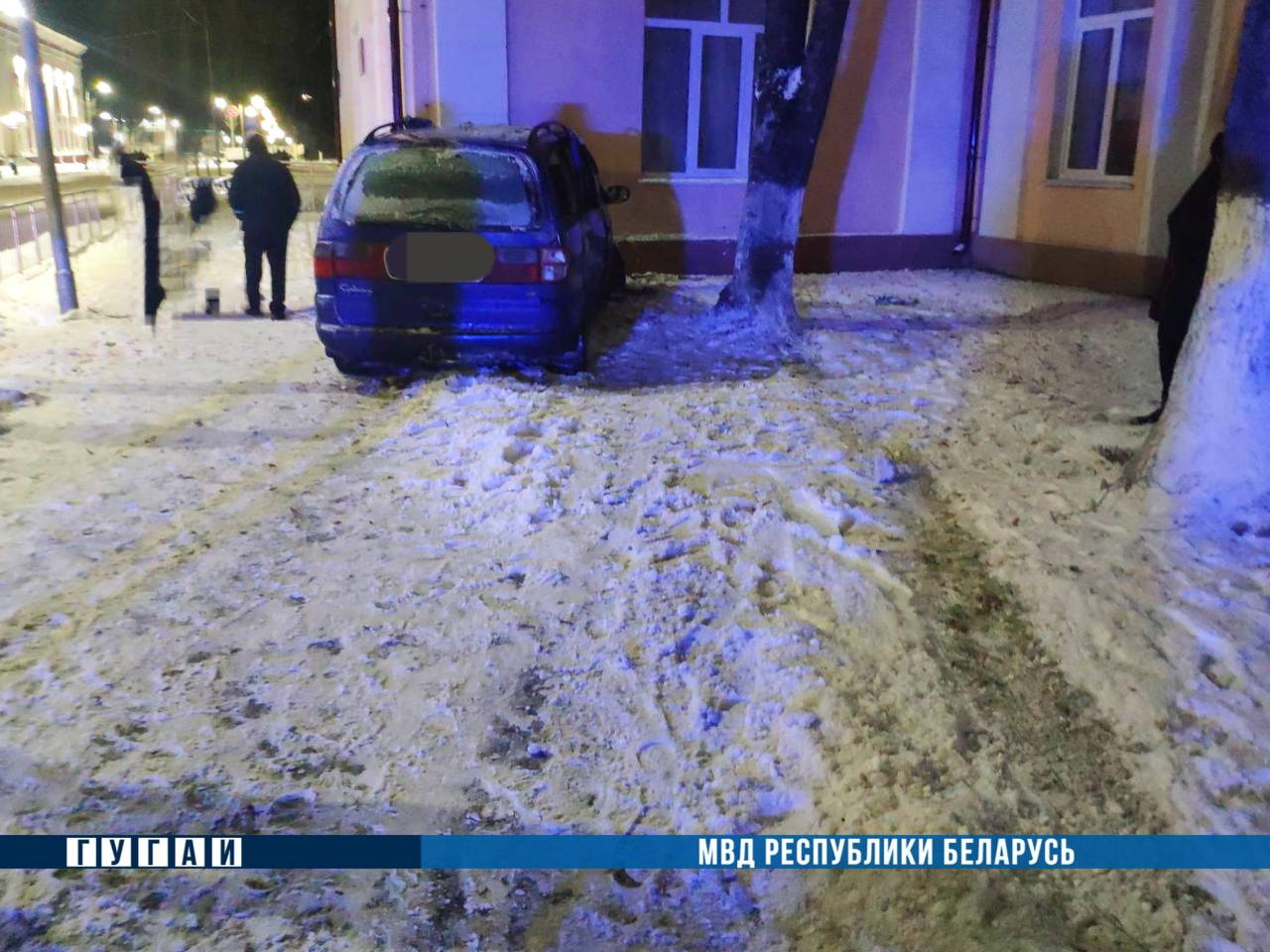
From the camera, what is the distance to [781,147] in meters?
8.98

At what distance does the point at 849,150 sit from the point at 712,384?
22.9ft

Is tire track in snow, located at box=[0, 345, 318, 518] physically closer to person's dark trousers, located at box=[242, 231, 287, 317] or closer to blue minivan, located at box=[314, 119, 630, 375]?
blue minivan, located at box=[314, 119, 630, 375]

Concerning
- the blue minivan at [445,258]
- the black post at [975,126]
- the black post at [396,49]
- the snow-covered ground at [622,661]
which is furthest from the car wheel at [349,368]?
the black post at [975,126]

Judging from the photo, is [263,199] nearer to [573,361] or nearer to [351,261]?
[351,261]

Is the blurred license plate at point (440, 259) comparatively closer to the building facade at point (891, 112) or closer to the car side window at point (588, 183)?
the car side window at point (588, 183)

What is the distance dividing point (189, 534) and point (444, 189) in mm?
3184

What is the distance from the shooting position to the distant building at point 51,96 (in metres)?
43.0

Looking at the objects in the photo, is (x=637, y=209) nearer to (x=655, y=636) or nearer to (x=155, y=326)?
(x=155, y=326)

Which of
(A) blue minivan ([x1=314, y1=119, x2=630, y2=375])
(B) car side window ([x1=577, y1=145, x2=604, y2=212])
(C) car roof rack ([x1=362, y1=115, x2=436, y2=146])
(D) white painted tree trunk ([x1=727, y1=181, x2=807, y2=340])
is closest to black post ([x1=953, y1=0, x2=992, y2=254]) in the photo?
(D) white painted tree trunk ([x1=727, y1=181, x2=807, y2=340])

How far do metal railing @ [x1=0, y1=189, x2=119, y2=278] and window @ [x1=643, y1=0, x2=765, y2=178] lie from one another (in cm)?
746

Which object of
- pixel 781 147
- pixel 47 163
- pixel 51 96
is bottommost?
pixel 47 163

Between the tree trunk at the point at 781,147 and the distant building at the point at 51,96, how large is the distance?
34.0 metres

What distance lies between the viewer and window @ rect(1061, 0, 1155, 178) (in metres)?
11.2

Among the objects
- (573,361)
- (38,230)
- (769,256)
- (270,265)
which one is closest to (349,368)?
(573,361)
